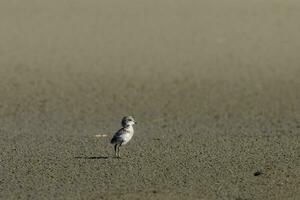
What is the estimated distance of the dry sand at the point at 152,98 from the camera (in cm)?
1226

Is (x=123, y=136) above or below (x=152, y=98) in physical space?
below

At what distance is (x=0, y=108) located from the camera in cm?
1848

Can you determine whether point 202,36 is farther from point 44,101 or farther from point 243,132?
point 243,132

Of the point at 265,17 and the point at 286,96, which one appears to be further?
the point at 265,17

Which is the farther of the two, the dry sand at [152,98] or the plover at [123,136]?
the plover at [123,136]

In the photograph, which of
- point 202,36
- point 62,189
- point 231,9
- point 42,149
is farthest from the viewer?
point 231,9

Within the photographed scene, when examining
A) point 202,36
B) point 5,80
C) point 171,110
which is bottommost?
point 171,110

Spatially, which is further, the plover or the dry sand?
the plover

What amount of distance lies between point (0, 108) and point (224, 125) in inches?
160

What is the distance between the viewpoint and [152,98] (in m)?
19.4

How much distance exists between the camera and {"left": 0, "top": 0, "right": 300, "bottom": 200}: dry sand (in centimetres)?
1226

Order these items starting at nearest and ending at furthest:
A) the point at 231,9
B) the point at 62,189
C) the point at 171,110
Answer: the point at 62,189 < the point at 171,110 < the point at 231,9

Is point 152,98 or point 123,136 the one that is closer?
point 123,136

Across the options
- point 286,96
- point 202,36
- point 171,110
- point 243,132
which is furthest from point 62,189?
point 202,36
